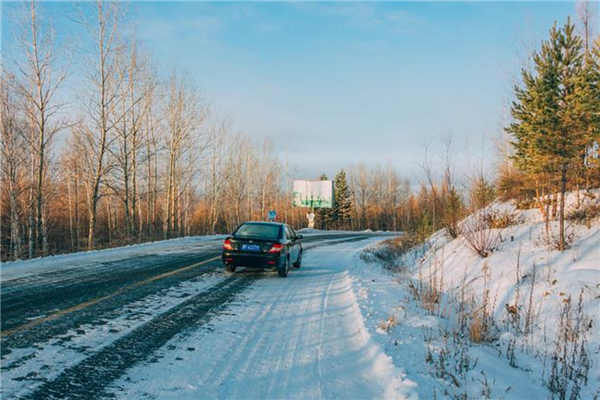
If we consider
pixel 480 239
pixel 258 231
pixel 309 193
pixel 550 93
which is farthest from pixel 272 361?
pixel 309 193

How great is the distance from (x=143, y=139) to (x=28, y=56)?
37.0 ft

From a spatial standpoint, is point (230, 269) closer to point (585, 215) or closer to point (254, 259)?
point (254, 259)

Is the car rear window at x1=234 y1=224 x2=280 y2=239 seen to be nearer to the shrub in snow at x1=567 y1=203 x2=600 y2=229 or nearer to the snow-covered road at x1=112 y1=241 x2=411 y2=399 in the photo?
the snow-covered road at x1=112 y1=241 x2=411 y2=399

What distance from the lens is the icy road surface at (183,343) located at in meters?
3.58

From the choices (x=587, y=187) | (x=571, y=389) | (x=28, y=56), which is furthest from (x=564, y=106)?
(x=28, y=56)

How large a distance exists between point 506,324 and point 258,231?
6.71 meters

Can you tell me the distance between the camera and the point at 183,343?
15.7 ft

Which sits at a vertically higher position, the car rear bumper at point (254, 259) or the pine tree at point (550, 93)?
the pine tree at point (550, 93)

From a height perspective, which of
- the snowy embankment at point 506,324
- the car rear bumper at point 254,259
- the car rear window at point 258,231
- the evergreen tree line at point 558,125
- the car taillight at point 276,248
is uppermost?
the evergreen tree line at point 558,125

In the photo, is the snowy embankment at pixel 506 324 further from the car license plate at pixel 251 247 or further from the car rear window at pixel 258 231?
the car license plate at pixel 251 247

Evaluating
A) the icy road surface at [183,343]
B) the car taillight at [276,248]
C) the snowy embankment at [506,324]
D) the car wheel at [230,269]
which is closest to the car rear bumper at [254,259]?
the car taillight at [276,248]

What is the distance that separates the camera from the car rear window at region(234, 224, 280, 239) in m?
11.0

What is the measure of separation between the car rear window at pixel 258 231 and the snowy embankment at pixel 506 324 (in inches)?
109

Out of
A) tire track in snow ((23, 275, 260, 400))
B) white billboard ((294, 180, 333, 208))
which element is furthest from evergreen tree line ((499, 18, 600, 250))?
white billboard ((294, 180, 333, 208))
